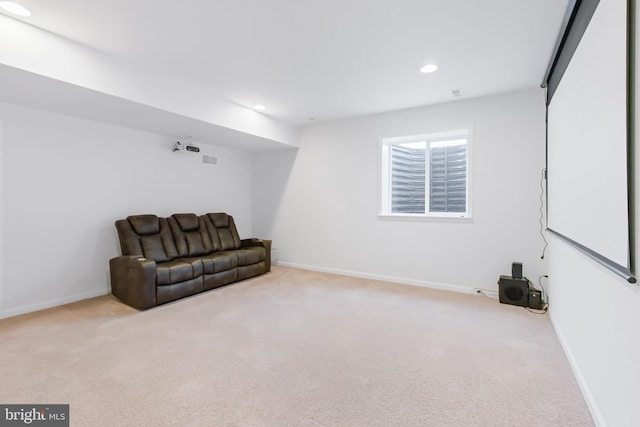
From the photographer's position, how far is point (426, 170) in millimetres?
4648

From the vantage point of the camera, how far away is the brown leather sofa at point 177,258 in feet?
11.6

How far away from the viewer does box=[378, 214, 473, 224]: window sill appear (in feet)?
13.7

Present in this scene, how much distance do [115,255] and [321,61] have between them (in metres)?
3.73

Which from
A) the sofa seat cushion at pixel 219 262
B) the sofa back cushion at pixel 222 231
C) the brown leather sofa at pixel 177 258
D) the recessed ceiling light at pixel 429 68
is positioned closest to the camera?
the recessed ceiling light at pixel 429 68

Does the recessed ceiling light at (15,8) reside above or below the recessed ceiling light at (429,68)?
below

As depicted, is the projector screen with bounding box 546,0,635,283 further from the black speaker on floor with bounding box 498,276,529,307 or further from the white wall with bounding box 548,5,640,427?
the black speaker on floor with bounding box 498,276,529,307

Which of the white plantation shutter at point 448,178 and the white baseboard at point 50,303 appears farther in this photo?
the white plantation shutter at point 448,178

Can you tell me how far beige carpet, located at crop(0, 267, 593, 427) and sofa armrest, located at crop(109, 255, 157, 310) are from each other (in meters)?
0.13

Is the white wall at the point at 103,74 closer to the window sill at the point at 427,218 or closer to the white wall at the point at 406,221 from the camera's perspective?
the white wall at the point at 406,221

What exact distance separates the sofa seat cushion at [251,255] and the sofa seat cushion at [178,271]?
72 centimetres

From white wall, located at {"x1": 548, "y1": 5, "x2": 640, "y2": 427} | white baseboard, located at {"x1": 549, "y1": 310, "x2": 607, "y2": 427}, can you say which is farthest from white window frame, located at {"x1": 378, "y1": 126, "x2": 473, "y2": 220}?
white baseboard, located at {"x1": 549, "y1": 310, "x2": 607, "y2": 427}

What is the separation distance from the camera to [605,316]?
1.60 metres

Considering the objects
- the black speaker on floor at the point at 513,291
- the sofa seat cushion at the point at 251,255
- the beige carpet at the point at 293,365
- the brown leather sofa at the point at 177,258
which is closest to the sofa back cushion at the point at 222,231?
the brown leather sofa at the point at 177,258

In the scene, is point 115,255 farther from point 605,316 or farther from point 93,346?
point 605,316
